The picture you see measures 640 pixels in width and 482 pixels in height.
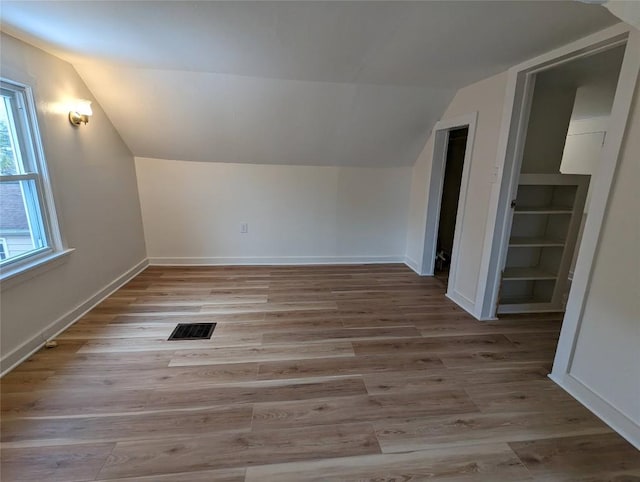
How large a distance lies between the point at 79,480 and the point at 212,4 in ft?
7.87

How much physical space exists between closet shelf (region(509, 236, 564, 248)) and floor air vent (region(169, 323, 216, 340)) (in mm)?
2774

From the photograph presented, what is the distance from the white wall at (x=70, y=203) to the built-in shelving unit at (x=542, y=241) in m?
3.79

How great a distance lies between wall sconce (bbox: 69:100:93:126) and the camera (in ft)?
8.28

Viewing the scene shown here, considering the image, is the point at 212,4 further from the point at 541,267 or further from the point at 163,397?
the point at 541,267

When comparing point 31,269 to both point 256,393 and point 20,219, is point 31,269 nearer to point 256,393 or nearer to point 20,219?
point 20,219

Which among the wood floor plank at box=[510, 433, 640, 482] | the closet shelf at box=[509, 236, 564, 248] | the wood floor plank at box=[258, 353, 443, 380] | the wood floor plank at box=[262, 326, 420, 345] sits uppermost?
the closet shelf at box=[509, 236, 564, 248]

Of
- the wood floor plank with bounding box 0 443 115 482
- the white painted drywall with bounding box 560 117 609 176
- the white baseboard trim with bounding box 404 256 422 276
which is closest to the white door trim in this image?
the white baseboard trim with bounding box 404 256 422 276

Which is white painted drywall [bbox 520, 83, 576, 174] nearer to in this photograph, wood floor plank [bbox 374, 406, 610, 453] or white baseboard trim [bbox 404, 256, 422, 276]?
white baseboard trim [bbox 404, 256, 422, 276]

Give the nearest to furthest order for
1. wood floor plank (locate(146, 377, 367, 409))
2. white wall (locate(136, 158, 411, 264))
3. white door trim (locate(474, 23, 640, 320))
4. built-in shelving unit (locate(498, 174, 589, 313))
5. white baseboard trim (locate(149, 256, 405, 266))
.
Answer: white door trim (locate(474, 23, 640, 320)) → wood floor plank (locate(146, 377, 367, 409)) → built-in shelving unit (locate(498, 174, 589, 313)) → white wall (locate(136, 158, 411, 264)) → white baseboard trim (locate(149, 256, 405, 266))

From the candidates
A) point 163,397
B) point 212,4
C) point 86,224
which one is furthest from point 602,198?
point 86,224

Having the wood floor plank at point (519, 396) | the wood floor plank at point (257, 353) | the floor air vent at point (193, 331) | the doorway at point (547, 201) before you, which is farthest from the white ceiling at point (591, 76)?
the floor air vent at point (193, 331)

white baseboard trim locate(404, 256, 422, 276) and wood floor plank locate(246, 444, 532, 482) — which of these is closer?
wood floor plank locate(246, 444, 532, 482)

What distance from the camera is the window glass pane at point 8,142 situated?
2.03 metres

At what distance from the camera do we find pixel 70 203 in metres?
2.52
